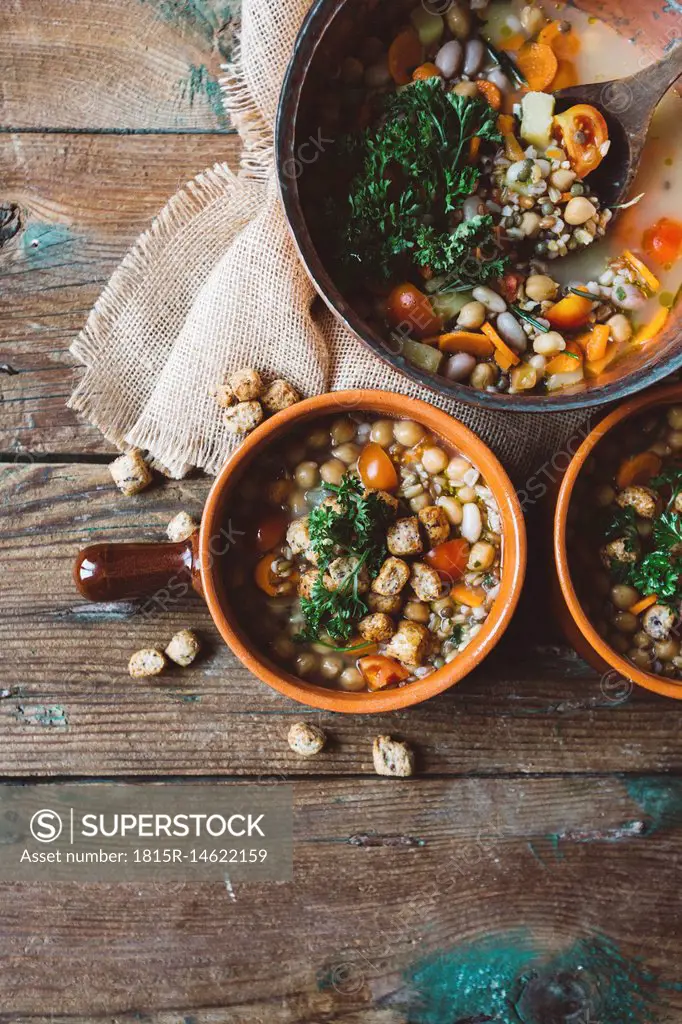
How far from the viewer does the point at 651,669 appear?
1647 mm

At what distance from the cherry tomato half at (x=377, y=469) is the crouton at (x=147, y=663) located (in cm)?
56

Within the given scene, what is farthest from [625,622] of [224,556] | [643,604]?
[224,556]

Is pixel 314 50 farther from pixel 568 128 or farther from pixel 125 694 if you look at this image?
pixel 125 694

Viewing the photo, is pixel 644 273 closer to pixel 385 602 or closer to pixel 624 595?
pixel 624 595

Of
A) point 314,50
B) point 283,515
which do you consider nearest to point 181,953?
point 283,515

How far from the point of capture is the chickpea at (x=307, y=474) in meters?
1.66

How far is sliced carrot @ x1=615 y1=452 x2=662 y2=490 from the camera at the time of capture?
167cm

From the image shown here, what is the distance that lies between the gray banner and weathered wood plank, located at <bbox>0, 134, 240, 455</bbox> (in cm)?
74

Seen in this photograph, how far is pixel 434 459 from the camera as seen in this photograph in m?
1.64

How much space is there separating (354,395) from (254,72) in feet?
2.33

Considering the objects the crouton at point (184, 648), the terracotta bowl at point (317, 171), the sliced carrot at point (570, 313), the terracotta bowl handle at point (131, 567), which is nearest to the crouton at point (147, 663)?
the crouton at point (184, 648)

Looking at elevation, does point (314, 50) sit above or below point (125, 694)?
above

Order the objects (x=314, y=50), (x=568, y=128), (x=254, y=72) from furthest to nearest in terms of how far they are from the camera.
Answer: (x=254, y=72) → (x=568, y=128) → (x=314, y=50)

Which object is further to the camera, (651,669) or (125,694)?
(125,694)
